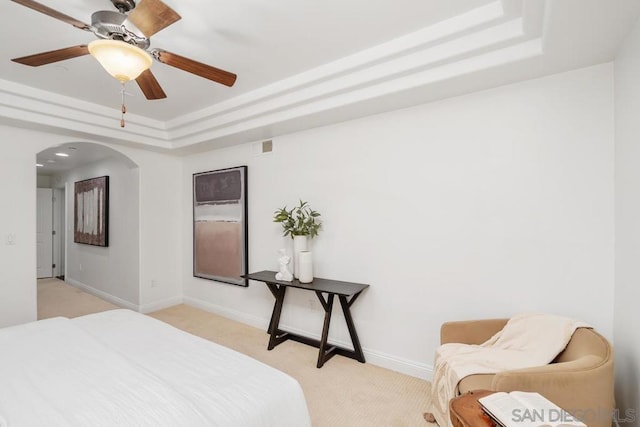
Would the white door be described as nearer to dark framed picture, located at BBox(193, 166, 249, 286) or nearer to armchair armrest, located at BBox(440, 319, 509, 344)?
dark framed picture, located at BBox(193, 166, 249, 286)

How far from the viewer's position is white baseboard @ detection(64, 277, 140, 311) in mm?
4469

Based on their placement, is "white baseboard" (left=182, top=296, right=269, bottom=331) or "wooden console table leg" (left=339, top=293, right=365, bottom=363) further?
"white baseboard" (left=182, top=296, right=269, bottom=331)

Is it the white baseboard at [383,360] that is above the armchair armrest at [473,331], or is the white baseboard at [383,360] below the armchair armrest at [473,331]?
below

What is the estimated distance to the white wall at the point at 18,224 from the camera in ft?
10.3

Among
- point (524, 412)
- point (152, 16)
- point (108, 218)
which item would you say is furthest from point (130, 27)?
point (108, 218)

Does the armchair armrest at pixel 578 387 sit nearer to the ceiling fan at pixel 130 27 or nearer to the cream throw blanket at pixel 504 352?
the cream throw blanket at pixel 504 352

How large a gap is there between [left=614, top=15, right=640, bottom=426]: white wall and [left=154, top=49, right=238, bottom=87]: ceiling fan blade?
2181mm

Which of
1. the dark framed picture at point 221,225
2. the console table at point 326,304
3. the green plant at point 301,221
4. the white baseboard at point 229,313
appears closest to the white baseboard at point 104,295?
the white baseboard at point 229,313

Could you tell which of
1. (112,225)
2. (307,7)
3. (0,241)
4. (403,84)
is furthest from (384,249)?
(112,225)

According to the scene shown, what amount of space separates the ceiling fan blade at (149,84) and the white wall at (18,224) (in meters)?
2.18

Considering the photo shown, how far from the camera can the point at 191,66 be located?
1.79m

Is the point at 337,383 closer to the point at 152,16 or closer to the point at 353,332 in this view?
the point at 353,332

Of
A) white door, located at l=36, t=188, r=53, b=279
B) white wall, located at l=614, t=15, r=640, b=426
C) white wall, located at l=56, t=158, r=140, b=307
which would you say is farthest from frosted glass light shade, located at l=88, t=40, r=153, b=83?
white door, located at l=36, t=188, r=53, b=279

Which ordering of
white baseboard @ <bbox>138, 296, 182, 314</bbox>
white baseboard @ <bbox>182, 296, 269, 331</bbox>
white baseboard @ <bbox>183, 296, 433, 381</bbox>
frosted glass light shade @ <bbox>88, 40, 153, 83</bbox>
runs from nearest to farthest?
1. frosted glass light shade @ <bbox>88, 40, 153, 83</bbox>
2. white baseboard @ <bbox>183, 296, 433, 381</bbox>
3. white baseboard @ <bbox>182, 296, 269, 331</bbox>
4. white baseboard @ <bbox>138, 296, 182, 314</bbox>
